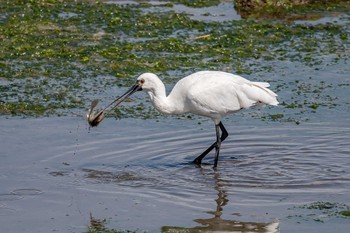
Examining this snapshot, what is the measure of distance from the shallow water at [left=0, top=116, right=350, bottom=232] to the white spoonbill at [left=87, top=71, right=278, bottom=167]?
0.47 meters

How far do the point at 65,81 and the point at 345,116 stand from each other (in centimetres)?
400

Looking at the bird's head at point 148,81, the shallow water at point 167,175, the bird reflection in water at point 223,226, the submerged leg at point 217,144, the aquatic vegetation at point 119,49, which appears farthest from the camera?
the aquatic vegetation at point 119,49

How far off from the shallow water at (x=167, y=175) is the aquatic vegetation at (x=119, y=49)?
80 centimetres

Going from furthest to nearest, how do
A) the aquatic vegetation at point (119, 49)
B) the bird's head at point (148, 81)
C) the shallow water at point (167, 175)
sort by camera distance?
the aquatic vegetation at point (119, 49) < the bird's head at point (148, 81) < the shallow water at point (167, 175)

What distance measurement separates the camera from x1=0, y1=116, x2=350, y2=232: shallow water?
8617 millimetres

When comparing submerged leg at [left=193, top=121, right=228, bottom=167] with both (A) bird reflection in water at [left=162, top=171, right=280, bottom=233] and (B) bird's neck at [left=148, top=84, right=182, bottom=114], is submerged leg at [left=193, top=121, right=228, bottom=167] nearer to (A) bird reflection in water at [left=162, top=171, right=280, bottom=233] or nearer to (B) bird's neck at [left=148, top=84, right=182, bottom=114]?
(B) bird's neck at [left=148, top=84, right=182, bottom=114]

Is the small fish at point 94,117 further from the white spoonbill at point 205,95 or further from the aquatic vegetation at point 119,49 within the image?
the aquatic vegetation at point 119,49

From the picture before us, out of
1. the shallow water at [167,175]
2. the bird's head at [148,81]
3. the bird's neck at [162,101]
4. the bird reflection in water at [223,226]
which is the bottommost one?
the bird reflection in water at [223,226]

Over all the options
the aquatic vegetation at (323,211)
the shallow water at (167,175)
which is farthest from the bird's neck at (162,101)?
the aquatic vegetation at (323,211)

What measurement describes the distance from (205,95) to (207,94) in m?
0.03

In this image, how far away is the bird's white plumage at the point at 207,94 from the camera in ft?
35.7

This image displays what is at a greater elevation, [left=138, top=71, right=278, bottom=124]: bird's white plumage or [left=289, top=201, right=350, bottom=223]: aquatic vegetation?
[left=138, top=71, right=278, bottom=124]: bird's white plumage

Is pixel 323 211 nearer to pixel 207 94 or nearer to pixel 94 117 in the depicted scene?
pixel 207 94

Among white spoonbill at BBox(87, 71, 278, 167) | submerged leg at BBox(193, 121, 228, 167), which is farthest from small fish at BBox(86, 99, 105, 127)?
submerged leg at BBox(193, 121, 228, 167)
